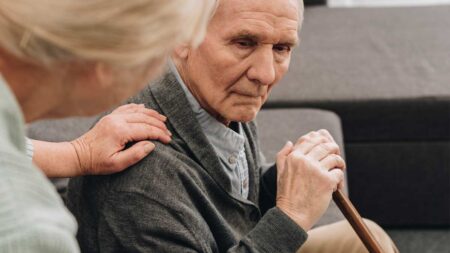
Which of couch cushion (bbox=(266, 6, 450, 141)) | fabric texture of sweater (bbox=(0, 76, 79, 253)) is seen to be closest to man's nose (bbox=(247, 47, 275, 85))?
fabric texture of sweater (bbox=(0, 76, 79, 253))

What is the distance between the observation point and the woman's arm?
4.11 feet

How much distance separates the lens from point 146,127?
129cm

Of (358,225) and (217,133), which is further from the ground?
(217,133)

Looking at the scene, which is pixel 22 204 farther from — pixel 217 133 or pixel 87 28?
pixel 217 133

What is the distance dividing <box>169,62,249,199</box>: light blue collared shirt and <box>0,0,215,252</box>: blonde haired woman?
0.54 m

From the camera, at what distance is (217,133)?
1438 millimetres

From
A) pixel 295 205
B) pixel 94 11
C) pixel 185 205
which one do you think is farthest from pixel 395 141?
pixel 94 11

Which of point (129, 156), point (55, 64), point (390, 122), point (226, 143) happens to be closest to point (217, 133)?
point (226, 143)

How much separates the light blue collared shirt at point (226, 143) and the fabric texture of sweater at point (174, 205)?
0.04 m

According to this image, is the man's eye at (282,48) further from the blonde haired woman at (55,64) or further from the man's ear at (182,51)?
the blonde haired woman at (55,64)

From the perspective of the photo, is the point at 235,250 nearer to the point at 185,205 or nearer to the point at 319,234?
the point at 185,205

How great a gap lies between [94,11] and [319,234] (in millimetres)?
1101

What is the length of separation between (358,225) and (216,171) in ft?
1.06

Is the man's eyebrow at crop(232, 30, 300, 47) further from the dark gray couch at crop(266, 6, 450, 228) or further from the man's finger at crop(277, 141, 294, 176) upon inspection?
the dark gray couch at crop(266, 6, 450, 228)
